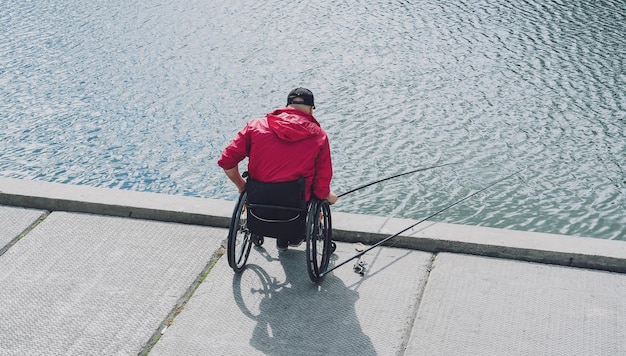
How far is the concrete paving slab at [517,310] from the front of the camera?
511 centimetres

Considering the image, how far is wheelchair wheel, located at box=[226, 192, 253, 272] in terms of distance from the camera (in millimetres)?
5539

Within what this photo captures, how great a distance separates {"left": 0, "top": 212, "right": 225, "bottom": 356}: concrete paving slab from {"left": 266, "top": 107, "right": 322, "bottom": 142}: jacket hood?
1.30 metres

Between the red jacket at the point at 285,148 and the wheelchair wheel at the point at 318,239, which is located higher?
the red jacket at the point at 285,148

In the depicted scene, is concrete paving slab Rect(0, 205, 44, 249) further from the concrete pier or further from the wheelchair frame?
the wheelchair frame

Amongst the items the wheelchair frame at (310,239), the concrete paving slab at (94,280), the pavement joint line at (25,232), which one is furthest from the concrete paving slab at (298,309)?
the pavement joint line at (25,232)

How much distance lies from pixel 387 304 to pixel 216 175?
3505 mm

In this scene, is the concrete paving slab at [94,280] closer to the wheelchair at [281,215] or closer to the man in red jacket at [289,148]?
the wheelchair at [281,215]

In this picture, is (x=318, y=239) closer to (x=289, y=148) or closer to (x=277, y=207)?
(x=277, y=207)

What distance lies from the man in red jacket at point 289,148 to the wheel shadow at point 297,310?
68 centimetres

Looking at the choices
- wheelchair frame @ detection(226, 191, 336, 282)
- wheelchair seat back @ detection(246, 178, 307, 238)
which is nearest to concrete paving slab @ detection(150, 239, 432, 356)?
wheelchair frame @ detection(226, 191, 336, 282)

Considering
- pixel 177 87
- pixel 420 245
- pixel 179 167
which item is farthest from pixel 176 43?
pixel 420 245

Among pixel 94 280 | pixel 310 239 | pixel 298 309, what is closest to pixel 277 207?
pixel 310 239

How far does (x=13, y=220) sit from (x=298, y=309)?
9.12 feet

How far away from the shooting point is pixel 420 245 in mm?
6285
